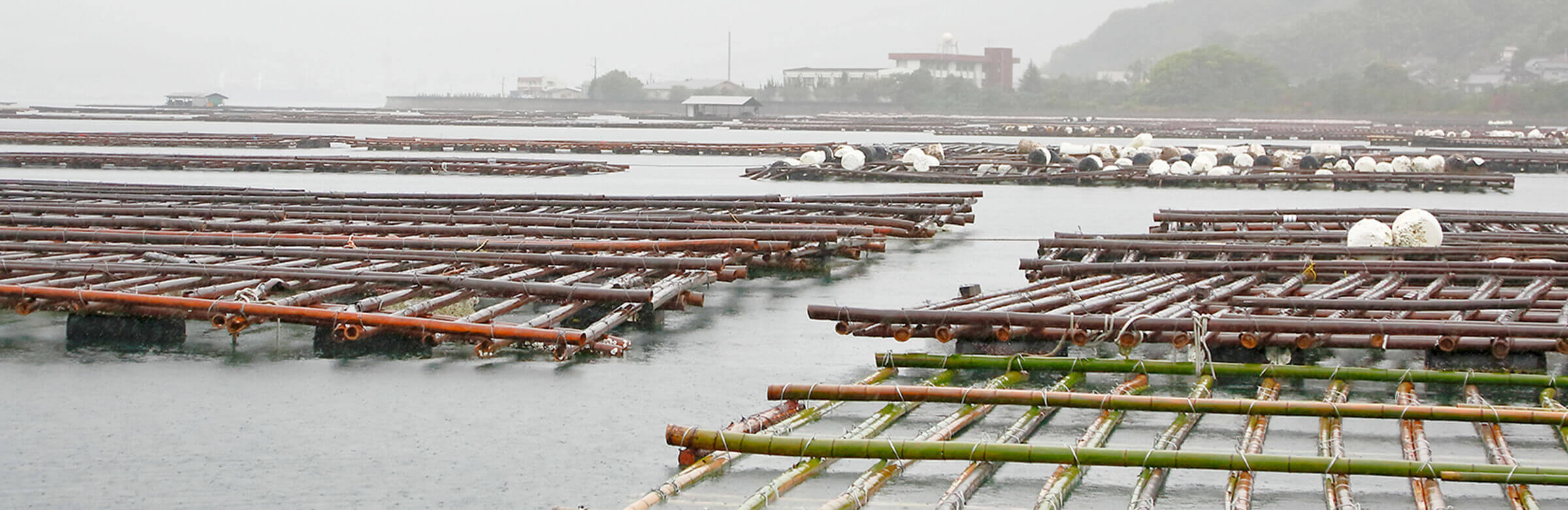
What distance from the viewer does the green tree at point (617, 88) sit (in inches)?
4478

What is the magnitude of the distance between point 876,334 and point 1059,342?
1058mm

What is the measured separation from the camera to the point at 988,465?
6.26 metres

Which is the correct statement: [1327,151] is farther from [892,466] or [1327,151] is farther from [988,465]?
[892,466]

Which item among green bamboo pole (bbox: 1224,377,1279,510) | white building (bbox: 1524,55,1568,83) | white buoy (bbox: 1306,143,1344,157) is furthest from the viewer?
white building (bbox: 1524,55,1568,83)

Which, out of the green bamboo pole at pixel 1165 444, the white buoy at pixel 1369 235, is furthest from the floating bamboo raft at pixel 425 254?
the white buoy at pixel 1369 235

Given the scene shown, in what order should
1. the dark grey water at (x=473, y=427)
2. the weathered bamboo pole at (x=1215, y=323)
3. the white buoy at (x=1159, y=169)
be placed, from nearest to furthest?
1. the dark grey water at (x=473, y=427)
2. the weathered bamboo pole at (x=1215, y=323)
3. the white buoy at (x=1159, y=169)

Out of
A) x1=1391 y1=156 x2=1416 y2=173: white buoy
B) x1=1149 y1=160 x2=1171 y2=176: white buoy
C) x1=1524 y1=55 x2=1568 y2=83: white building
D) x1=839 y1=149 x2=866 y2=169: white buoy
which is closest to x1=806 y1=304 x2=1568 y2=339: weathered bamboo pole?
x1=1149 y1=160 x2=1171 y2=176: white buoy

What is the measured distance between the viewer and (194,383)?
27.1ft

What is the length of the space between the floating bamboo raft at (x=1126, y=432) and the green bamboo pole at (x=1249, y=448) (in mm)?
12

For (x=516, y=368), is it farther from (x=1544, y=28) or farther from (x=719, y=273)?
(x=1544, y=28)

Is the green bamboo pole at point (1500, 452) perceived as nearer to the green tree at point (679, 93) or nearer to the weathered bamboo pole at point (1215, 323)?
the weathered bamboo pole at point (1215, 323)

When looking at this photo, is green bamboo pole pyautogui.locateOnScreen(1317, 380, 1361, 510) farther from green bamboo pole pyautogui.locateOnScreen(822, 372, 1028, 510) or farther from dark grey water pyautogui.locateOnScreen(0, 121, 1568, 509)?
green bamboo pole pyautogui.locateOnScreen(822, 372, 1028, 510)

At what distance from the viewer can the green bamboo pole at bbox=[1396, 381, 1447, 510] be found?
5660 mm

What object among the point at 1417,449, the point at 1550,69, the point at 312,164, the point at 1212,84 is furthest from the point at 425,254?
the point at 1550,69
